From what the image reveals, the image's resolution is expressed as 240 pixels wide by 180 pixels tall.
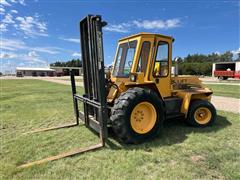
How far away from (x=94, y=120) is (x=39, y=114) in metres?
3.85

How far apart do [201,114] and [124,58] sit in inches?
107

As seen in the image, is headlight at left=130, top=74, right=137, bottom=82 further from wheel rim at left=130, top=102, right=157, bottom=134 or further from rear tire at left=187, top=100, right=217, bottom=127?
rear tire at left=187, top=100, right=217, bottom=127

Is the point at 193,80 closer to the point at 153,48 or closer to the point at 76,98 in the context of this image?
the point at 153,48

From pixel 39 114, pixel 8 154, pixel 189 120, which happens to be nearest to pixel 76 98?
pixel 8 154

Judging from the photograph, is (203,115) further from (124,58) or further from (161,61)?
(124,58)

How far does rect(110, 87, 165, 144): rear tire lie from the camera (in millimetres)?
4207

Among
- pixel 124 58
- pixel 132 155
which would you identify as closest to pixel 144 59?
pixel 124 58

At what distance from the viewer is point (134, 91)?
4398 mm

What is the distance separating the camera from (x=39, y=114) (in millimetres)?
7809

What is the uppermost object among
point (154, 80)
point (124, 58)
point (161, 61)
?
point (124, 58)

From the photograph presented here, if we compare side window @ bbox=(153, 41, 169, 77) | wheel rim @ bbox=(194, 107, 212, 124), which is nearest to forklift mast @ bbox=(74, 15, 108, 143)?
side window @ bbox=(153, 41, 169, 77)

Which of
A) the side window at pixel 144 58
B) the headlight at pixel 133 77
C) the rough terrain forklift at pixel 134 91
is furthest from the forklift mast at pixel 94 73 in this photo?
the side window at pixel 144 58

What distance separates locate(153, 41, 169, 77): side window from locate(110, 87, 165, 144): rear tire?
89 centimetres

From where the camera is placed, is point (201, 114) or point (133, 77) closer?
point (133, 77)
